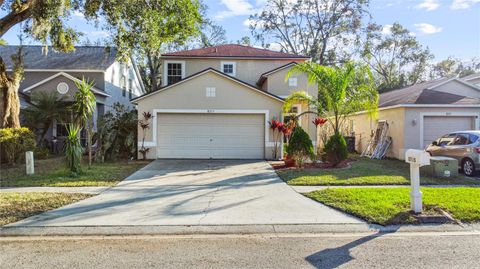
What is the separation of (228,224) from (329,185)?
4.74 metres

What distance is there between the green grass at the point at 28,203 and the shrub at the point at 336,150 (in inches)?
342

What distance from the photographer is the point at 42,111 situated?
18562 millimetres

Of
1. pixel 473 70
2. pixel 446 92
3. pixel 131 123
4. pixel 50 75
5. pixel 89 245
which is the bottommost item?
pixel 89 245

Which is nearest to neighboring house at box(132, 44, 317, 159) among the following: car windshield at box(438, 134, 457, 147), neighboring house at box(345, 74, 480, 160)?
neighboring house at box(345, 74, 480, 160)

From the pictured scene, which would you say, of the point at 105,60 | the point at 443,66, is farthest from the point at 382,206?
the point at 443,66

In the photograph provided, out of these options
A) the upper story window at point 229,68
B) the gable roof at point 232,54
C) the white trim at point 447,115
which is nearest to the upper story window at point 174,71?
the gable roof at point 232,54

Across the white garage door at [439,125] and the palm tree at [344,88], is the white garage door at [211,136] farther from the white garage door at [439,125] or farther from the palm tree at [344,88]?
the white garage door at [439,125]

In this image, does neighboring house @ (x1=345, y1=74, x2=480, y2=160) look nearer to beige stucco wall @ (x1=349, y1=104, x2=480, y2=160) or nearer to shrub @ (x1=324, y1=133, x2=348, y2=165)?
beige stucco wall @ (x1=349, y1=104, x2=480, y2=160)

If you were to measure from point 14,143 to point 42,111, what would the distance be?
14.3 feet

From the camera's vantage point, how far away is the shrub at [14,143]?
571 inches

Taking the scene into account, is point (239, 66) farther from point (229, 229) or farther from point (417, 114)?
point (229, 229)

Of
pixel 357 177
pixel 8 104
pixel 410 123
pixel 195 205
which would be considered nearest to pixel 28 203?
pixel 195 205

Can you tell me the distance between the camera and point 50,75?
22.3 metres

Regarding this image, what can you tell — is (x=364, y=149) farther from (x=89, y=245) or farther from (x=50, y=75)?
(x=50, y=75)
